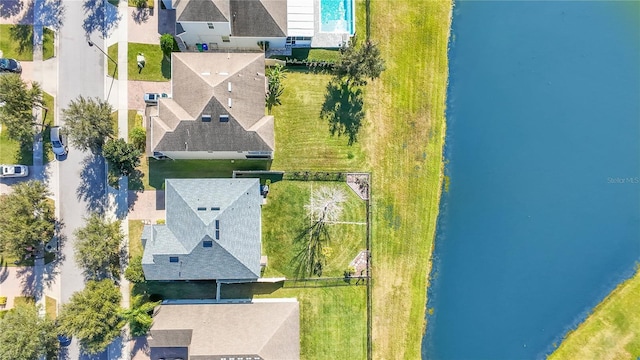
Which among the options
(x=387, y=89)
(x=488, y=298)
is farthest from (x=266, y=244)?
(x=488, y=298)

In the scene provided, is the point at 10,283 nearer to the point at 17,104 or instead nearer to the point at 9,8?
the point at 17,104

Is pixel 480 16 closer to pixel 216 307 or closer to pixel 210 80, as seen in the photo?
pixel 210 80

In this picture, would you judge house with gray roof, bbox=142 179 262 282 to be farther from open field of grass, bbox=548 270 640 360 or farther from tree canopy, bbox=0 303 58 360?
open field of grass, bbox=548 270 640 360

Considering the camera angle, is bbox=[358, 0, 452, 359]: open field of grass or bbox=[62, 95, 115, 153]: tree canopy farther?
bbox=[358, 0, 452, 359]: open field of grass

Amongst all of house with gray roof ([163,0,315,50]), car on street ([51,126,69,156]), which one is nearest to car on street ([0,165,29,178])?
car on street ([51,126,69,156])

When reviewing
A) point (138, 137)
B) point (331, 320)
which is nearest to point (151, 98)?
point (138, 137)

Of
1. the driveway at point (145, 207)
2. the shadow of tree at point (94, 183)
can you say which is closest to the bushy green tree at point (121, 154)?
the shadow of tree at point (94, 183)
